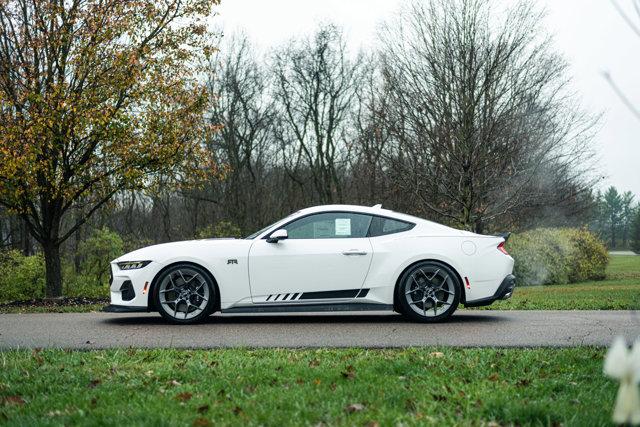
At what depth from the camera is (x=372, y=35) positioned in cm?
2350

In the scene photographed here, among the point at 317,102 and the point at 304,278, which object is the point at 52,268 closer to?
the point at 304,278

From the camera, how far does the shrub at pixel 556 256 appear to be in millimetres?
26156

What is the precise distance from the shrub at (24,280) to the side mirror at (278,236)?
1337 centimetres

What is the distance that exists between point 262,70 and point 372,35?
51.7 feet

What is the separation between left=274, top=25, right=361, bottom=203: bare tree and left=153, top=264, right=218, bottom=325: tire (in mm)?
28530

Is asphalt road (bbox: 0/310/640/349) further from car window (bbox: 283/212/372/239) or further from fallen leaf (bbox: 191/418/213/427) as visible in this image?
fallen leaf (bbox: 191/418/213/427)

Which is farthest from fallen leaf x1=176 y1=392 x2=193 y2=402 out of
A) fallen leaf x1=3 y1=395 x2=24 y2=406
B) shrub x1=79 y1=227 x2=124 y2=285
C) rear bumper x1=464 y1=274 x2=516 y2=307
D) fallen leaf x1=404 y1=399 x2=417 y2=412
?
shrub x1=79 y1=227 x2=124 y2=285

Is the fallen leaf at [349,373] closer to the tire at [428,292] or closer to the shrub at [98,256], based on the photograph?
the tire at [428,292]

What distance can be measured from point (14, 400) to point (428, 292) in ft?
17.9

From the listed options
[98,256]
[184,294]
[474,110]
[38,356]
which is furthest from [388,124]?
[38,356]

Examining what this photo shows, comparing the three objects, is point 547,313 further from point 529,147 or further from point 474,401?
point 529,147

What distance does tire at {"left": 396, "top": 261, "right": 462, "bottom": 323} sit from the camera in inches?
360

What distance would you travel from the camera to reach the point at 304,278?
9.14 metres

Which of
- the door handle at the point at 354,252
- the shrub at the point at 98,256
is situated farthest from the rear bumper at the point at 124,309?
the shrub at the point at 98,256
